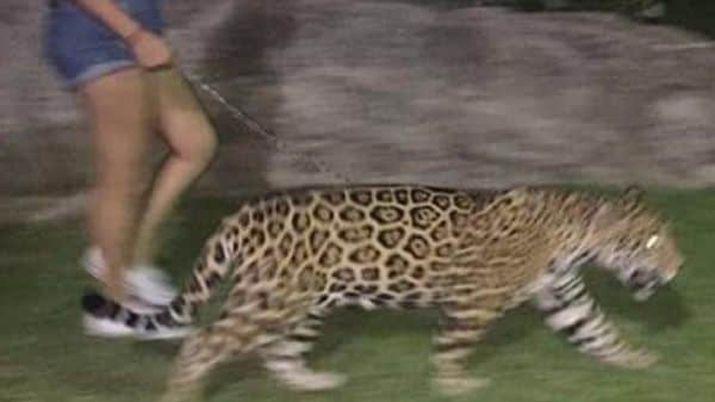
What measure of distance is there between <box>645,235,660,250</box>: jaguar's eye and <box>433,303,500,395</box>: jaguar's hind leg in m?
0.47

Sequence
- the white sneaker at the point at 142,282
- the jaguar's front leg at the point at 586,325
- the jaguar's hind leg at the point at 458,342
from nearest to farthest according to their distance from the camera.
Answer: the jaguar's hind leg at the point at 458,342, the jaguar's front leg at the point at 586,325, the white sneaker at the point at 142,282

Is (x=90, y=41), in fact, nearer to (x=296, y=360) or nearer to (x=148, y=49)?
(x=148, y=49)

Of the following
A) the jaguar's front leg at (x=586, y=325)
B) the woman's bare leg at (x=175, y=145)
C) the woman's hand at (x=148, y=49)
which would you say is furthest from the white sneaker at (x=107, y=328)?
the jaguar's front leg at (x=586, y=325)

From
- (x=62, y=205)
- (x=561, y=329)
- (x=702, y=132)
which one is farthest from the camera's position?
(x=702, y=132)

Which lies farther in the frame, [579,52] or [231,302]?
[579,52]

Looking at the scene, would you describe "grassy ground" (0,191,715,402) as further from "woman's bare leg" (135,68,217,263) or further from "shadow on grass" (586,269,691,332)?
"woman's bare leg" (135,68,217,263)

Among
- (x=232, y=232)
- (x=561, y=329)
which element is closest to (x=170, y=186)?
(x=232, y=232)

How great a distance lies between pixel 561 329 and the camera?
19.4 ft

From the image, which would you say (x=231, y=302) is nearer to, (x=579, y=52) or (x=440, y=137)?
(x=440, y=137)

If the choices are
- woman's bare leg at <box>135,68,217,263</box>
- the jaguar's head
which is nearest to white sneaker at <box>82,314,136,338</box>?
woman's bare leg at <box>135,68,217,263</box>

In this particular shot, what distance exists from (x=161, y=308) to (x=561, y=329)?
115 centimetres

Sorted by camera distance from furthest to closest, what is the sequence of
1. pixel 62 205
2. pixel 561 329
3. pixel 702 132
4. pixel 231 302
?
pixel 702 132
pixel 62 205
pixel 561 329
pixel 231 302

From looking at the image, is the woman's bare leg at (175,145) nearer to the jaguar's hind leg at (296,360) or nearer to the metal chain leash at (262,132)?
the jaguar's hind leg at (296,360)

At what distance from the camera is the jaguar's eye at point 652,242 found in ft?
18.6
